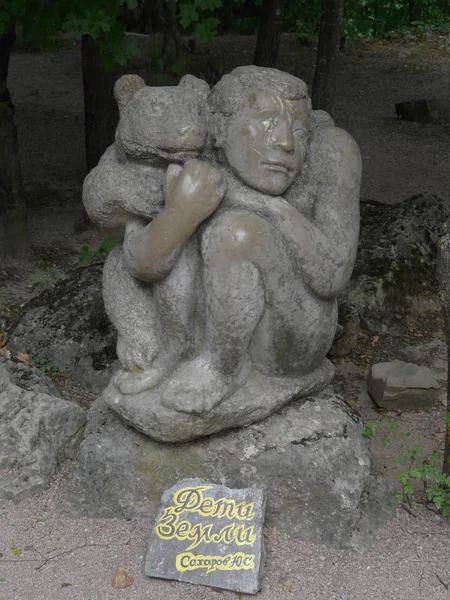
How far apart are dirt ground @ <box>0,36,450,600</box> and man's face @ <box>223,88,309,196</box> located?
1.52 m

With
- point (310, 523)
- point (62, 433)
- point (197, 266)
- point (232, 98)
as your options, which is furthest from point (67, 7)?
point (310, 523)

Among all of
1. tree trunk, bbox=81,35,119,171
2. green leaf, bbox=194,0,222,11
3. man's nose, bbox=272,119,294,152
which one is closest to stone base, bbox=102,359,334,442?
man's nose, bbox=272,119,294,152

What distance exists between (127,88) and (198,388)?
1.45 metres

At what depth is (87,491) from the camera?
4227mm

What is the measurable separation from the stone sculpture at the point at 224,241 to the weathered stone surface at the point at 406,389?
1.11 meters

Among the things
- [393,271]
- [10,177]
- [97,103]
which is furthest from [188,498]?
[97,103]

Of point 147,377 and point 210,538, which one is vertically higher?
point 147,377

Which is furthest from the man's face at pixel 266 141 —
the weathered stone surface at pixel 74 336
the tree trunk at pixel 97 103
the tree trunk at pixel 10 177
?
the tree trunk at pixel 97 103

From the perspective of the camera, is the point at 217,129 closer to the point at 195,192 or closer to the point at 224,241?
the point at 195,192

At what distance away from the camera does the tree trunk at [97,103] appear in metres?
7.37

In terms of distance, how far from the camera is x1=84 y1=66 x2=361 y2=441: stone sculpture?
150 inches

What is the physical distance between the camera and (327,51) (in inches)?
326

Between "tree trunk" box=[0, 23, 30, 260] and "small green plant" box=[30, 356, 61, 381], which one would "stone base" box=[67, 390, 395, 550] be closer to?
"small green plant" box=[30, 356, 61, 381]

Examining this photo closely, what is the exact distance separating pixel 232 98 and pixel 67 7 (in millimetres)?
1862
